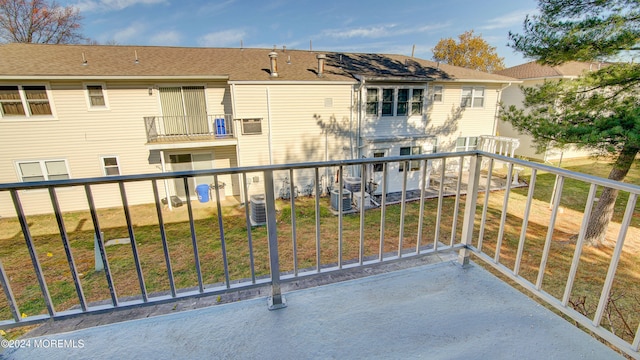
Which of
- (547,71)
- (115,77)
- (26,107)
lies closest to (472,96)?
(547,71)

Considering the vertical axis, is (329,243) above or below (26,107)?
below

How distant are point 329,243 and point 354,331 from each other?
4.46 meters

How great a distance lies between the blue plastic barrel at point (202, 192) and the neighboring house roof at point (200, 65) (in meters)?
3.57

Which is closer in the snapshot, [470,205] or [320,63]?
[470,205]

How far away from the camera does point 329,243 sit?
6.08 m

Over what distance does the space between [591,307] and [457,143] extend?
9.16m

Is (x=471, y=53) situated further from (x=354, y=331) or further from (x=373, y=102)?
(x=354, y=331)

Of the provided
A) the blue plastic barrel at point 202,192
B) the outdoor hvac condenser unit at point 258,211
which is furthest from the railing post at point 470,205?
the blue plastic barrel at point 202,192

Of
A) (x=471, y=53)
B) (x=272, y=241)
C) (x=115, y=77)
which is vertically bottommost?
(x=272, y=241)

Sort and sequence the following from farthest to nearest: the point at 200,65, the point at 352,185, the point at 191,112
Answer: the point at 200,65 → the point at 191,112 → the point at 352,185

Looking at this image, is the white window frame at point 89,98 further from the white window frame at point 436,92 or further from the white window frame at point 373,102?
the white window frame at point 436,92

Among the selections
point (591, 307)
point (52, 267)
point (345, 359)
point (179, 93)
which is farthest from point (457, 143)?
point (52, 267)

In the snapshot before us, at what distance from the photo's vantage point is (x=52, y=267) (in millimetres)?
5273

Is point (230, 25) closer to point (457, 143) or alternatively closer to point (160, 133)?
point (160, 133)
